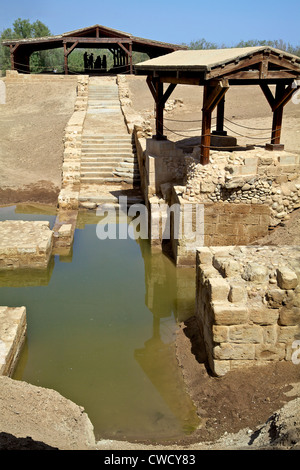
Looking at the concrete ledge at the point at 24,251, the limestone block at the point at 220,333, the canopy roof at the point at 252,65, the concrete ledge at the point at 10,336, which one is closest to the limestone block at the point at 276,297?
the limestone block at the point at 220,333

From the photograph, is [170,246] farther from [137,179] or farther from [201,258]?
[137,179]

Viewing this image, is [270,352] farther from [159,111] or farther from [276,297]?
[159,111]

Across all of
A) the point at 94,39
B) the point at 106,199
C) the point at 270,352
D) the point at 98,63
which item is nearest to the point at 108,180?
the point at 106,199

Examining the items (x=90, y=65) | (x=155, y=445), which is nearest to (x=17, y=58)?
(x=90, y=65)

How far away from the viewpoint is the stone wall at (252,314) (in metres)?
5.33

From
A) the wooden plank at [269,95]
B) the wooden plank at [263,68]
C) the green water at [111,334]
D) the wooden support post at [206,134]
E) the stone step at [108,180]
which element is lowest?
the green water at [111,334]

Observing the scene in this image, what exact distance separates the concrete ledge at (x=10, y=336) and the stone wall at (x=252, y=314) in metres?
2.60

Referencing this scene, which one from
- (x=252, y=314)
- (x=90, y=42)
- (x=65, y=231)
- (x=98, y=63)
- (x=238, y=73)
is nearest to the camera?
(x=252, y=314)

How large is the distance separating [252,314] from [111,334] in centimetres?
246

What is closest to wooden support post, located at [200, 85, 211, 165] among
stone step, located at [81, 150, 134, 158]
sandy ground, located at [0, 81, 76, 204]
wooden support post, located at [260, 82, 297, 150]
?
wooden support post, located at [260, 82, 297, 150]

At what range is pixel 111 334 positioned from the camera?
269 inches

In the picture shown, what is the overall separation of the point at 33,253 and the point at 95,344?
3.17 m

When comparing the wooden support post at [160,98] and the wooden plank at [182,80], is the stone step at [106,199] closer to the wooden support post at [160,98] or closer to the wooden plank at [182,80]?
the wooden support post at [160,98]

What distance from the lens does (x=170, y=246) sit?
1015 cm
